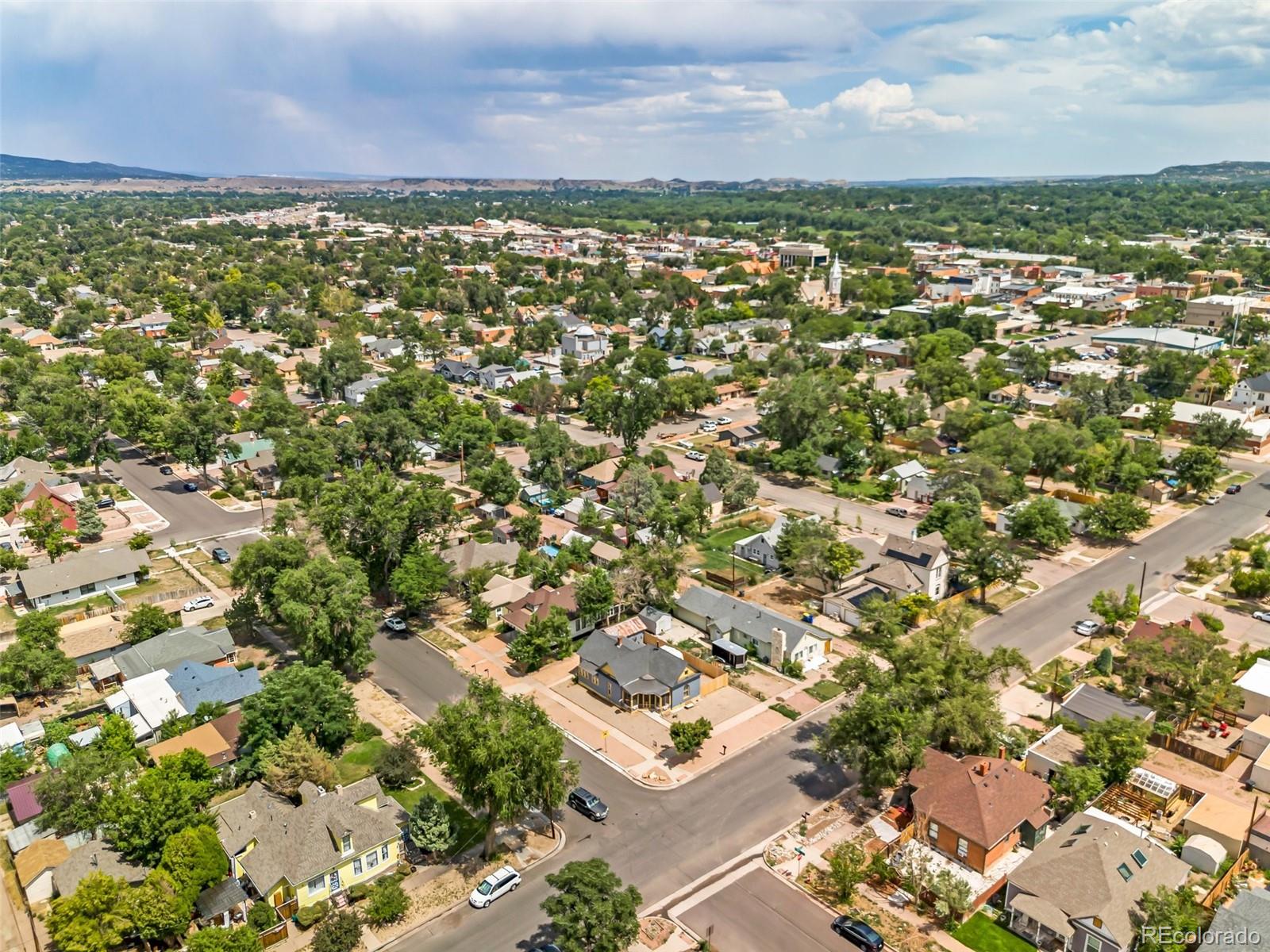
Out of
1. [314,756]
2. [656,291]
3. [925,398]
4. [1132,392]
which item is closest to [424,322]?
[656,291]

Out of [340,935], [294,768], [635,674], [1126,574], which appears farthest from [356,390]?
[1126,574]

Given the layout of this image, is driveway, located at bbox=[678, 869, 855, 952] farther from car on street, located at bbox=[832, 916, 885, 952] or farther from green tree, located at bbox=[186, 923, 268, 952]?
green tree, located at bbox=[186, 923, 268, 952]

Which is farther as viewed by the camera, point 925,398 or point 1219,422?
point 925,398

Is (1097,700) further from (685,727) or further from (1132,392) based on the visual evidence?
(1132,392)

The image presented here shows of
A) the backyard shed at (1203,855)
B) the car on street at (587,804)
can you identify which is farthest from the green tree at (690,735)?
the backyard shed at (1203,855)

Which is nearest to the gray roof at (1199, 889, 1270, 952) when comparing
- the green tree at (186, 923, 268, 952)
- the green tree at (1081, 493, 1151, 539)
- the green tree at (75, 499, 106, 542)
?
the green tree at (186, 923, 268, 952)

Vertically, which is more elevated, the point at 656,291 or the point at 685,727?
the point at 656,291

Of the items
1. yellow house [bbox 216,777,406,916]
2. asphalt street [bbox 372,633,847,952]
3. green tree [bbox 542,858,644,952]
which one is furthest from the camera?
yellow house [bbox 216,777,406,916]
